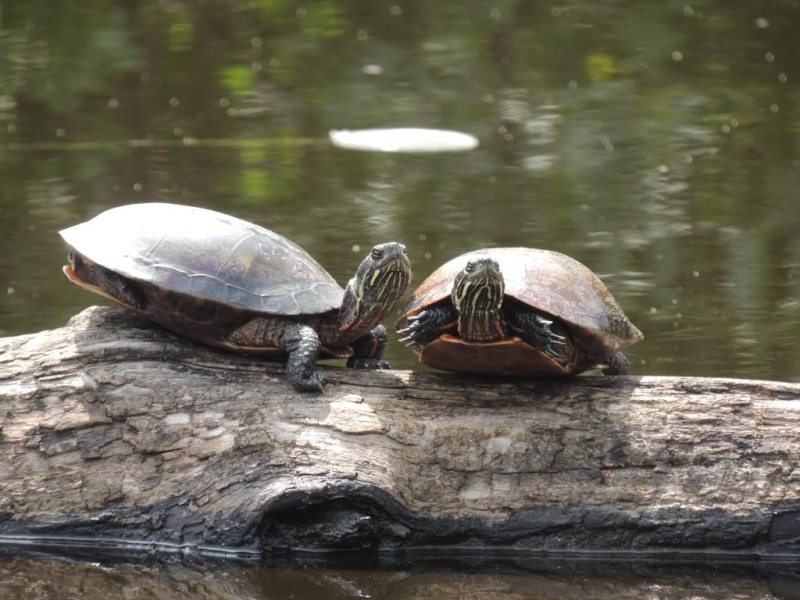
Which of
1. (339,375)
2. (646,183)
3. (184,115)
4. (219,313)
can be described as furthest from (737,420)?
(184,115)

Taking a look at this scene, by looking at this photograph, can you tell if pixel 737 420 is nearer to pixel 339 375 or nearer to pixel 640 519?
pixel 640 519

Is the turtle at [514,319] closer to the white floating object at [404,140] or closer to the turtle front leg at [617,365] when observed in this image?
the turtle front leg at [617,365]

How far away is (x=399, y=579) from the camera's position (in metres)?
2.94

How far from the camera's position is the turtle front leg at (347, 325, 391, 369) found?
144 inches

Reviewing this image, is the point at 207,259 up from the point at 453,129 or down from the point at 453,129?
up

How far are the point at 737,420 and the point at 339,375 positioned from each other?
3.47 feet

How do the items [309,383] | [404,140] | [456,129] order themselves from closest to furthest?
[309,383] → [404,140] → [456,129]

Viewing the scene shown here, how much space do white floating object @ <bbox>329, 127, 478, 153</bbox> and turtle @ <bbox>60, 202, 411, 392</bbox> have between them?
3832mm

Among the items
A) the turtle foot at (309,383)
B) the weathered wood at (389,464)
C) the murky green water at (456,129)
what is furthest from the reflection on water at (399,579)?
the murky green water at (456,129)

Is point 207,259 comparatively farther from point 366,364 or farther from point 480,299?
point 480,299

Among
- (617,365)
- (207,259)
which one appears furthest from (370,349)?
(617,365)

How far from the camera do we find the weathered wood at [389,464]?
3.05m

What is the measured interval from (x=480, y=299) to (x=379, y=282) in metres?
0.32

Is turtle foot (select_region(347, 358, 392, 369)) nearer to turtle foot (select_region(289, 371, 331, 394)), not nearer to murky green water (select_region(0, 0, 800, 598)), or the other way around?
turtle foot (select_region(289, 371, 331, 394))
